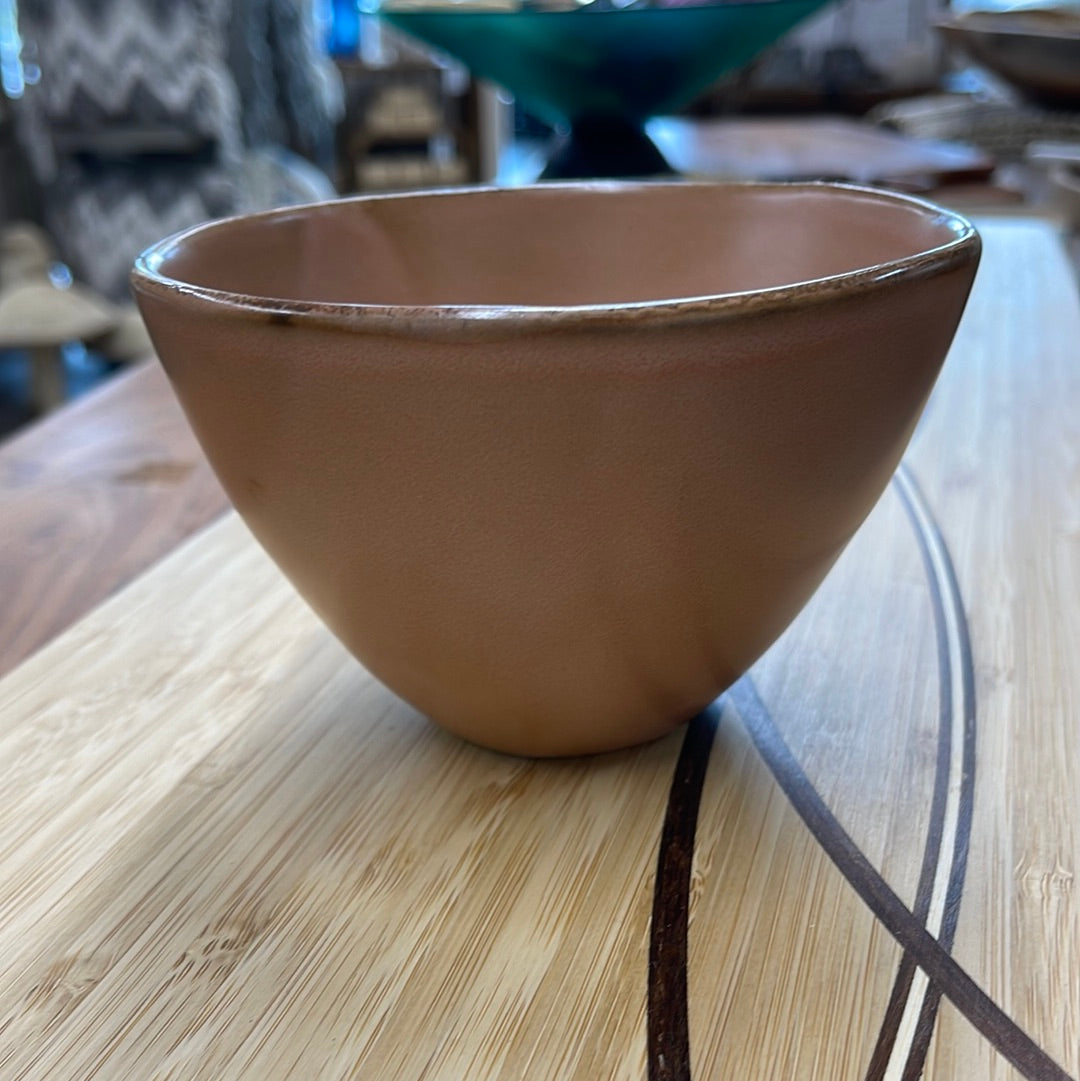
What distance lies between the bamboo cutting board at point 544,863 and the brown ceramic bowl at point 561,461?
0.12 feet

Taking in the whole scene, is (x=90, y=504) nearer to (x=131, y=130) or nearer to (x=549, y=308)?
(x=549, y=308)

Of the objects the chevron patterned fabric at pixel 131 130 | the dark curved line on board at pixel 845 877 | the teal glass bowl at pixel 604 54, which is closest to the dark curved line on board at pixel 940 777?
the dark curved line on board at pixel 845 877

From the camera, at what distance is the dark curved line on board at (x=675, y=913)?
240 millimetres

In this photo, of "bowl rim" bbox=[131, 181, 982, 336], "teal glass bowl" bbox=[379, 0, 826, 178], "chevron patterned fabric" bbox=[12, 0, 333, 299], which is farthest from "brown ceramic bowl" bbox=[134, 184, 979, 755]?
"chevron patterned fabric" bbox=[12, 0, 333, 299]

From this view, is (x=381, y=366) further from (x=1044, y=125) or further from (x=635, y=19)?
(x=1044, y=125)

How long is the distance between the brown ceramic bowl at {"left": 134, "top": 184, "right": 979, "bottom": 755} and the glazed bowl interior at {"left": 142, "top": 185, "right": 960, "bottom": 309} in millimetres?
49

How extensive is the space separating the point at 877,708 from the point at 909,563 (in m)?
0.11

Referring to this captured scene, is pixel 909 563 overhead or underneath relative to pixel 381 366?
underneath

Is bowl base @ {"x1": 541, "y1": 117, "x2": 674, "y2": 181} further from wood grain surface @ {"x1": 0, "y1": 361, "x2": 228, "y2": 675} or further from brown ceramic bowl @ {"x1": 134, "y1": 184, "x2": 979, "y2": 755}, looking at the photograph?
brown ceramic bowl @ {"x1": 134, "y1": 184, "x2": 979, "y2": 755}

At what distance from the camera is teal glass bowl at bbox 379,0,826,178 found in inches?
31.2

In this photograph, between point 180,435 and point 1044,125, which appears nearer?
point 180,435

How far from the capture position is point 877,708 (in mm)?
356

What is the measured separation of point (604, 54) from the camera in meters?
0.82

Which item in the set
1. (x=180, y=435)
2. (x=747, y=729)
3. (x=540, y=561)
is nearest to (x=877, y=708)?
(x=747, y=729)
